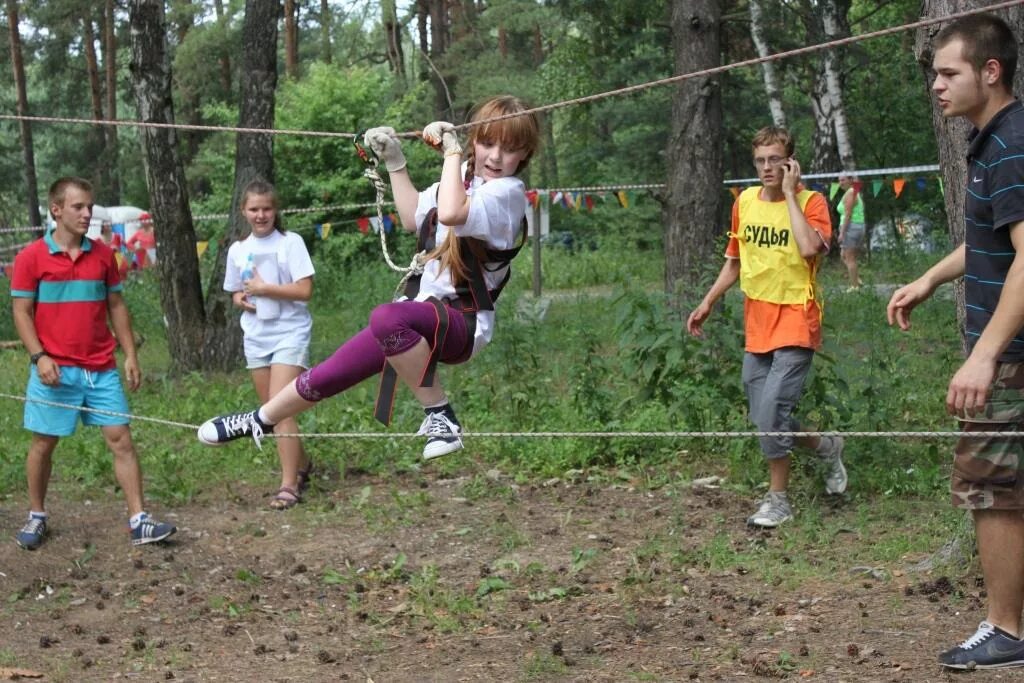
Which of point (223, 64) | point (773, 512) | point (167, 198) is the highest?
point (223, 64)

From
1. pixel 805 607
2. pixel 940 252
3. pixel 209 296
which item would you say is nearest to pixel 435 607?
pixel 805 607

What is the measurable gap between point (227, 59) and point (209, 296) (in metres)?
25.2

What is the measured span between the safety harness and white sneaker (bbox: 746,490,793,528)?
7.65 feet

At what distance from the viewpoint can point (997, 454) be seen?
4.04m

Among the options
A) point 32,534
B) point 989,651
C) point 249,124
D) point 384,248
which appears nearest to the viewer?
point 989,651

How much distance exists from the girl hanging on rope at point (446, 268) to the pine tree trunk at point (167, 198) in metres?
6.53

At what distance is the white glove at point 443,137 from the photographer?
459 centimetres

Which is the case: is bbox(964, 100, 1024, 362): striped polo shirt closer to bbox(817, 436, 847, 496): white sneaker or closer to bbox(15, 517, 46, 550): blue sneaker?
bbox(817, 436, 847, 496): white sneaker

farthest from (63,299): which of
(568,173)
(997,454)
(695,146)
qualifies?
(568,173)

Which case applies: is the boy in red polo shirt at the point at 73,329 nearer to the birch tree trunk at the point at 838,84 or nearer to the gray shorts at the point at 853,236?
the gray shorts at the point at 853,236

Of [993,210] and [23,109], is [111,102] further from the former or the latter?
[993,210]

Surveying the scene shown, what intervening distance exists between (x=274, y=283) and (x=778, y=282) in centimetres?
276

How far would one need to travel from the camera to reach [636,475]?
306 inches

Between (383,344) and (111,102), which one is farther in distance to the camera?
(111,102)
